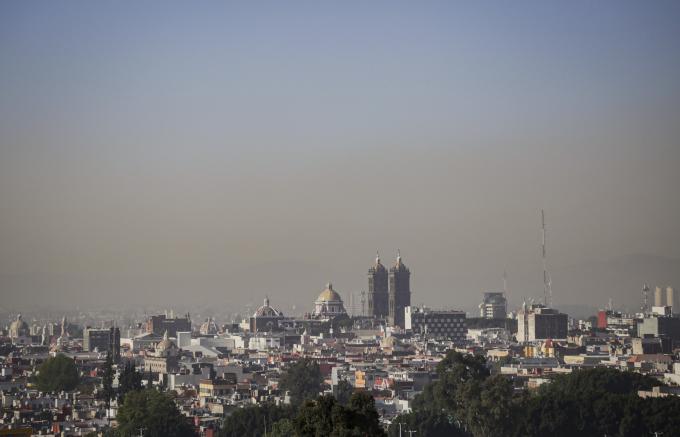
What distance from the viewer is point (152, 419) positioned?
72250 millimetres

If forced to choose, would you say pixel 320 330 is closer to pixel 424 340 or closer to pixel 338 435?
pixel 424 340

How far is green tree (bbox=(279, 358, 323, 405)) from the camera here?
317ft

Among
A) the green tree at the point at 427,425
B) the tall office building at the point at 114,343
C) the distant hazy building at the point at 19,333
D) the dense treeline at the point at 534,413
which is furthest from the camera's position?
the distant hazy building at the point at 19,333

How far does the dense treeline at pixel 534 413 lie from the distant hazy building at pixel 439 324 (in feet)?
336

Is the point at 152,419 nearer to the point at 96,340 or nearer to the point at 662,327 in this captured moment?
the point at 662,327

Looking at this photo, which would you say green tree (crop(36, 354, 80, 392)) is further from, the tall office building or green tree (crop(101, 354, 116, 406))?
the tall office building

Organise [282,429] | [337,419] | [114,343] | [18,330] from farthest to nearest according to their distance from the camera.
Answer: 1. [18,330]
2. [114,343]
3. [282,429]
4. [337,419]

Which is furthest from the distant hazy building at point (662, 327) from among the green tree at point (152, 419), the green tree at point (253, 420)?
the green tree at point (253, 420)

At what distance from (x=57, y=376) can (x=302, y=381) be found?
48.2ft

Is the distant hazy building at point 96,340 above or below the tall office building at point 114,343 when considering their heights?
above

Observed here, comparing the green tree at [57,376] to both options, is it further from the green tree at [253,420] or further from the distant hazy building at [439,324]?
the distant hazy building at [439,324]

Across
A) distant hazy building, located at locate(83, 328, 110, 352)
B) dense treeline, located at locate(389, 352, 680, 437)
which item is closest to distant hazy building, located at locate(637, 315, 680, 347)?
distant hazy building, located at locate(83, 328, 110, 352)

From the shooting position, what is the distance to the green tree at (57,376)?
10500cm

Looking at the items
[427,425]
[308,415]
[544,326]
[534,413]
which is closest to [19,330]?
[544,326]
